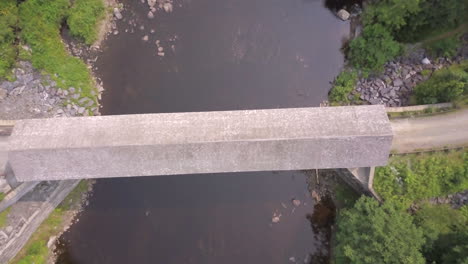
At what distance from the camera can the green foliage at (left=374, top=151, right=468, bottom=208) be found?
51.1 ft

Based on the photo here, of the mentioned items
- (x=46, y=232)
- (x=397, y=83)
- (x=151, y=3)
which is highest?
(x=151, y=3)

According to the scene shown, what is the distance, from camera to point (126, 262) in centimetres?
1689

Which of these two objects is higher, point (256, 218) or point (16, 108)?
point (16, 108)

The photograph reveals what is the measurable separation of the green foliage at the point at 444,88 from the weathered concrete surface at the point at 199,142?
393 centimetres

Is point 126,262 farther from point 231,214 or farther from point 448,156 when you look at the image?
point 448,156

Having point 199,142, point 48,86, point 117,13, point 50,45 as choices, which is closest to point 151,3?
point 117,13

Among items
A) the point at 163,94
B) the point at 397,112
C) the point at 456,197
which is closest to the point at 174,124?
the point at 163,94

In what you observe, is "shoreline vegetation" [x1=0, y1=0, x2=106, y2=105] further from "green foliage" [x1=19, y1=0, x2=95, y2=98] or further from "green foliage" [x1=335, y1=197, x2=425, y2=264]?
"green foliage" [x1=335, y1=197, x2=425, y2=264]

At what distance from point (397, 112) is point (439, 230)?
5674mm

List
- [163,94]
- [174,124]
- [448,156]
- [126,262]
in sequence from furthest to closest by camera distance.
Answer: [163,94] < [126,262] < [448,156] < [174,124]

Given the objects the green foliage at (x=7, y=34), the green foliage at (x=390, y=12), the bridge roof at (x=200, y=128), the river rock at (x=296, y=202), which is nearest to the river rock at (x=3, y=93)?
the green foliage at (x=7, y=34)

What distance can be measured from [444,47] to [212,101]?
13017 millimetres

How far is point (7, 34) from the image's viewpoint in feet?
58.2

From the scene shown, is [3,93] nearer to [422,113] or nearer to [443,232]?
[422,113]
